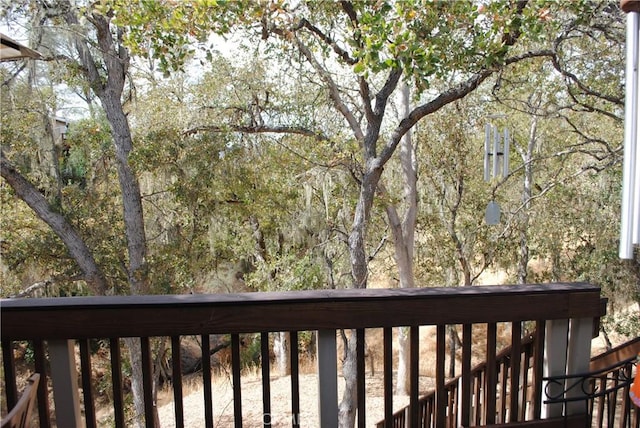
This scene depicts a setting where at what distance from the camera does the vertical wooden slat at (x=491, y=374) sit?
141cm

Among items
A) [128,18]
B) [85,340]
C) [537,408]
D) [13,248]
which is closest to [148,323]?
[85,340]

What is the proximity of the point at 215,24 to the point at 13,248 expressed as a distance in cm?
406

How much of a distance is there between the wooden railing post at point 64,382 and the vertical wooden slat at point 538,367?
1.40 meters

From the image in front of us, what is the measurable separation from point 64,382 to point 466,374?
121cm

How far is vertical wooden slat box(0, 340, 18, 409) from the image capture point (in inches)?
52.1

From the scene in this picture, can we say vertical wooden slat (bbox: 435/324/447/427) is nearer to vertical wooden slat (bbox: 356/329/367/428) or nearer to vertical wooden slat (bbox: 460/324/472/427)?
vertical wooden slat (bbox: 460/324/472/427)

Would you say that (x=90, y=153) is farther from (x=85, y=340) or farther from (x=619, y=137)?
(x=619, y=137)

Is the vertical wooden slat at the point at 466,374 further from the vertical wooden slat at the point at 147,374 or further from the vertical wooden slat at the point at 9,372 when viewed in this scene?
the vertical wooden slat at the point at 9,372

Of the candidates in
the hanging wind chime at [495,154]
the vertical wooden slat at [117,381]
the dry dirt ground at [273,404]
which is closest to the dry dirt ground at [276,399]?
the dry dirt ground at [273,404]

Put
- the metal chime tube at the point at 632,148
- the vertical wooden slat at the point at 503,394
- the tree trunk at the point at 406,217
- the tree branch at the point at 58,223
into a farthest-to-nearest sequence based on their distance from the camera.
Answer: the tree trunk at the point at 406,217, the tree branch at the point at 58,223, the vertical wooden slat at the point at 503,394, the metal chime tube at the point at 632,148

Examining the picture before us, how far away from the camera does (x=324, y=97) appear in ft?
20.8

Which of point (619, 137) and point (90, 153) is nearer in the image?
point (90, 153)

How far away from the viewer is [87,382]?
4.52 ft

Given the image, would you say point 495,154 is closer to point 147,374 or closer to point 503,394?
point 503,394
